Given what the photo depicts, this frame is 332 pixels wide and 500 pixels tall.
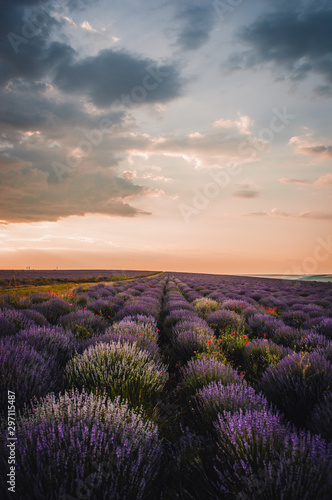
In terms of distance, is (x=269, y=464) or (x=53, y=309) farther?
(x=53, y=309)

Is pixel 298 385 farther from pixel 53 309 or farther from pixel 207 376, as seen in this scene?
pixel 53 309

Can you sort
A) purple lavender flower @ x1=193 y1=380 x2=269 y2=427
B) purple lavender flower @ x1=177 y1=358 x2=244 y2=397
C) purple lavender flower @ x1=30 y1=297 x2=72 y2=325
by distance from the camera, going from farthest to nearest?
1. purple lavender flower @ x1=30 y1=297 x2=72 y2=325
2. purple lavender flower @ x1=177 y1=358 x2=244 y2=397
3. purple lavender flower @ x1=193 y1=380 x2=269 y2=427

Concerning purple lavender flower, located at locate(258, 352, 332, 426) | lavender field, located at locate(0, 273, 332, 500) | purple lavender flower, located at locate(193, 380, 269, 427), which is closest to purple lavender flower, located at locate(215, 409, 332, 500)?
lavender field, located at locate(0, 273, 332, 500)

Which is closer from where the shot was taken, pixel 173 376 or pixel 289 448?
pixel 289 448

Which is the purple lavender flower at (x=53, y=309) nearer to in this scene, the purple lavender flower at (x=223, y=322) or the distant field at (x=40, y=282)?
the distant field at (x=40, y=282)

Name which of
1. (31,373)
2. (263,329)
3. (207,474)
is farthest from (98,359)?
(263,329)

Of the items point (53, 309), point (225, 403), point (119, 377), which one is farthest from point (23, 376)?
point (53, 309)

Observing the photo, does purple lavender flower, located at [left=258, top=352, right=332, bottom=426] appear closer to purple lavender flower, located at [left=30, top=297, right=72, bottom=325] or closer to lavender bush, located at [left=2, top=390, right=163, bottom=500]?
lavender bush, located at [left=2, top=390, right=163, bottom=500]

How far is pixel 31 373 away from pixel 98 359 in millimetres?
698

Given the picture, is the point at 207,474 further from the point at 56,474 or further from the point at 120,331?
the point at 120,331

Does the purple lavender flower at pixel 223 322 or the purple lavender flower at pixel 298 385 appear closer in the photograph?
the purple lavender flower at pixel 298 385

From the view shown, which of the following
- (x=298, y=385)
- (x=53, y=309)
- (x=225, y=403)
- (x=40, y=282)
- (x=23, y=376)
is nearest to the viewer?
(x=225, y=403)

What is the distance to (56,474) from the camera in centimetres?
138

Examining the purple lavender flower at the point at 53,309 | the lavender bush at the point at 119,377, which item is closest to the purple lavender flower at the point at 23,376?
the lavender bush at the point at 119,377
